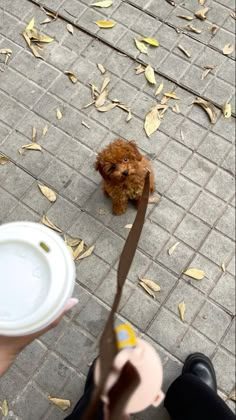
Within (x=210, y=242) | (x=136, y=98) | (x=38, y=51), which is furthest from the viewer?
(x=38, y=51)

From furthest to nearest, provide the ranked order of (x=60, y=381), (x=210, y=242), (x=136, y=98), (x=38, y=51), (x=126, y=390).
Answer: (x=38, y=51) → (x=136, y=98) → (x=210, y=242) → (x=60, y=381) → (x=126, y=390)

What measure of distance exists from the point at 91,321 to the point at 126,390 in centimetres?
190

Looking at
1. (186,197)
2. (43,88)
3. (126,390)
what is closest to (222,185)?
(186,197)

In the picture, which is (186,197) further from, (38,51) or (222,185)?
(38,51)

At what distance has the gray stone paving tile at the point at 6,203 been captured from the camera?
10.5 ft

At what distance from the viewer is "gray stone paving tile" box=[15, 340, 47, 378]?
2.79m

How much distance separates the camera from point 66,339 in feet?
9.32

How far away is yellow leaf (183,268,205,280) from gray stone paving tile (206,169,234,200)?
564mm

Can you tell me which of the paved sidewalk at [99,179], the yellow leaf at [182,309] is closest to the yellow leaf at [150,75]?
the paved sidewalk at [99,179]

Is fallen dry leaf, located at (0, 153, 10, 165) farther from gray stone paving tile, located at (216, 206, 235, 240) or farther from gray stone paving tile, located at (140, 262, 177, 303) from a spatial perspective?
gray stone paving tile, located at (216, 206, 235, 240)

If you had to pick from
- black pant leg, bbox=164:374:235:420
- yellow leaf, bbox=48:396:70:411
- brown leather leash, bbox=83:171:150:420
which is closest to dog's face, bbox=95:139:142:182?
black pant leg, bbox=164:374:235:420

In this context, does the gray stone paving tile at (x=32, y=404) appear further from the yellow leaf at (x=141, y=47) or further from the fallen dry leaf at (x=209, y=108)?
the yellow leaf at (x=141, y=47)

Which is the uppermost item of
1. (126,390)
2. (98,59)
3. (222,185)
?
(98,59)

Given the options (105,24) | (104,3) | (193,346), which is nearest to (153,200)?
(193,346)
